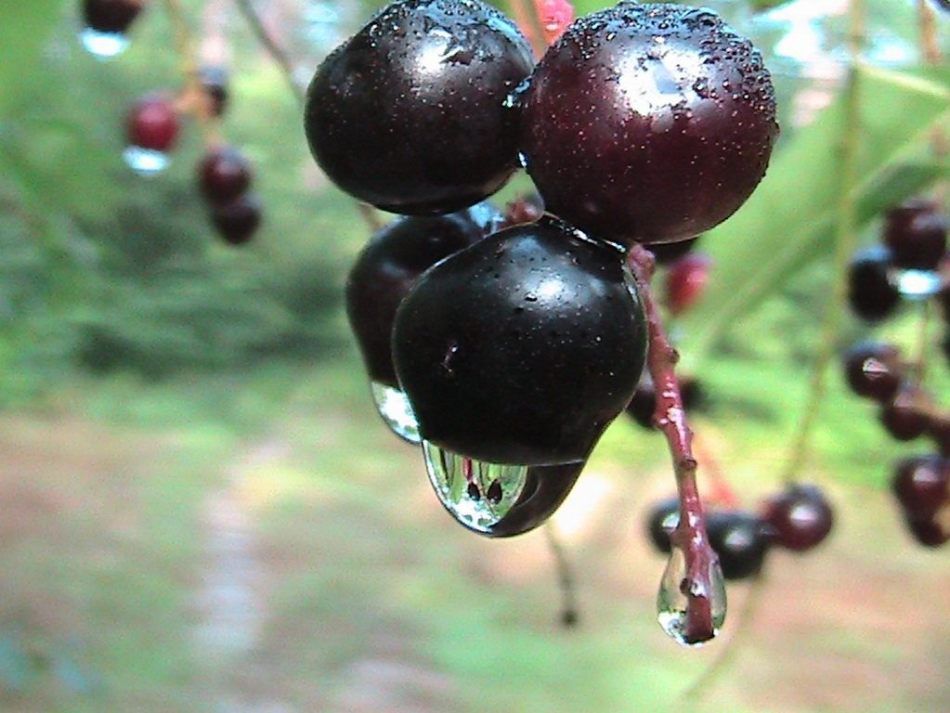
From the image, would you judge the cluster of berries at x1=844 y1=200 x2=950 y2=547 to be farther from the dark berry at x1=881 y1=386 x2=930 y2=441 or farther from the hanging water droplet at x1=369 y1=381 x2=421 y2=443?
the hanging water droplet at x1=369 y1=381 x2=421 y2=443

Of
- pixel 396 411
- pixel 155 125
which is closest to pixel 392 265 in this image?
pixel 396 411

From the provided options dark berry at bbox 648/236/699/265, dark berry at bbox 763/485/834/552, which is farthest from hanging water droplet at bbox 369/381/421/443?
dark berry at bbox 763/485/834/552

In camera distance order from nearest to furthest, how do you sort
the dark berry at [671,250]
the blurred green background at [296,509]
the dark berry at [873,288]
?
the dark berry at [671,250], the dark berry at [873,288], the blurred green background at [296,509]

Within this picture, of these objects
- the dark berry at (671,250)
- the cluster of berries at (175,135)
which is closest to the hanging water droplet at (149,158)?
the cluster of berries at (175,135)

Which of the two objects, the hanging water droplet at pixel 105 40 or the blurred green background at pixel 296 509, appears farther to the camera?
the blurred green background at pixel 296 509

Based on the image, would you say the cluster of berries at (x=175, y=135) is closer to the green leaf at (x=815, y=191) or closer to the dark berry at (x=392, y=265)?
the green leaf at (x=815, y=191)

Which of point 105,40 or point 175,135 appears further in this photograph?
point 175,135

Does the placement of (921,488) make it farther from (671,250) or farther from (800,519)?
(671,250)
